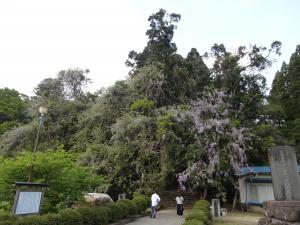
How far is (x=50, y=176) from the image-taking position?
493 inches

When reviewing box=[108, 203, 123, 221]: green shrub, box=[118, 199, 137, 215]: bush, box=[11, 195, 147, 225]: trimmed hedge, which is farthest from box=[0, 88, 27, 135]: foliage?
box=[108, 203, 123, 221]: green shrub

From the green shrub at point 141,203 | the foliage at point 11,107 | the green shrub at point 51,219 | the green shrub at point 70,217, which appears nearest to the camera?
the green shrub at point 51,219

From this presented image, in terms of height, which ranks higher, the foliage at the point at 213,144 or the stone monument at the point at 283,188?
the foliage at the point at 213,144

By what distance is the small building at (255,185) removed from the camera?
68.7 ft

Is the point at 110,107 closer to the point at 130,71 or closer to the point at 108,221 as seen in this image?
the point at 130,71

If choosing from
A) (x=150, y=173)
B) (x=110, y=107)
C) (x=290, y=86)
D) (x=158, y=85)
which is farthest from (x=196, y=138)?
(x=290, y=86)

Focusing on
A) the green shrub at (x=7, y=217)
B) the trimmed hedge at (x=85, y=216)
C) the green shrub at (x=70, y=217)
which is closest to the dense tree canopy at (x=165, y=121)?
the trimmed hedge at (x=85, y=216)

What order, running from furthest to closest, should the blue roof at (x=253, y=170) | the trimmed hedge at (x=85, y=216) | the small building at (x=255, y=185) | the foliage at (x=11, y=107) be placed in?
the foliage at (x=11, y=107)
the small building at (x=255, y=185)
the blue roof at (x=253, y=170)
the trimmed hedge at (x=85, y=216)

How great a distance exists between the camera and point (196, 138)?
2105 centimetres

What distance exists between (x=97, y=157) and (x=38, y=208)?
12.6m

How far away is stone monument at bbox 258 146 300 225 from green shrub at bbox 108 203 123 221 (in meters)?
8.00

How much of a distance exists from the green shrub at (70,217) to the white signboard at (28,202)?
0.82 metres

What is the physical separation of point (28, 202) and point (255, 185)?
17.2 meters

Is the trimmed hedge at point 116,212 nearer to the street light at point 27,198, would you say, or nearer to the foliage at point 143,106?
the street light at point 27,198
